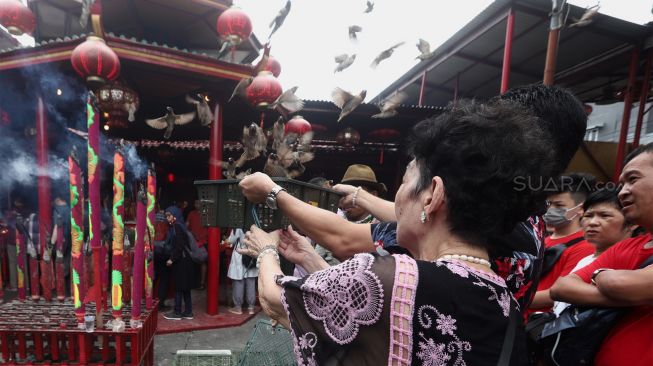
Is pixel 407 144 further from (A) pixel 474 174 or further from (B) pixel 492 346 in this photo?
(B) pixel 492 346

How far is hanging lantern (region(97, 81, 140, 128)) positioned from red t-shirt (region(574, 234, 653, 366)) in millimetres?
6024

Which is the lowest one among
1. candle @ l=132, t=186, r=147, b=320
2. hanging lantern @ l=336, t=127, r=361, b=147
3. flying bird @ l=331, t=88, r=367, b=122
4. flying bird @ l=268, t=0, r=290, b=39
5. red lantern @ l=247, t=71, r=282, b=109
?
candle @ l=132, t=186, r=147, b=320

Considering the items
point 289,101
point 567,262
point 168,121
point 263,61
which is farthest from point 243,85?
point 567,262

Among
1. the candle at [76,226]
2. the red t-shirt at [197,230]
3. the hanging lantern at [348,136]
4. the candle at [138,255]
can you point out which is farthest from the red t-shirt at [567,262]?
the hanging lantern at [348,136]

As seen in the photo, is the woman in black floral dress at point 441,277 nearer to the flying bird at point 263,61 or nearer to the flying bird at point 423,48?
the flying bird at point 263,61

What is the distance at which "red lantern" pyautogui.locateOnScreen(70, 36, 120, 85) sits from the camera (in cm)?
432

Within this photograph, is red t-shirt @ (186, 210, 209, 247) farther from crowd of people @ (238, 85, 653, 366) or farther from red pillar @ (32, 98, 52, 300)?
crowd of people @ (238, 85, 653, 366)

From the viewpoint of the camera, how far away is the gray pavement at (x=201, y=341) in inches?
187

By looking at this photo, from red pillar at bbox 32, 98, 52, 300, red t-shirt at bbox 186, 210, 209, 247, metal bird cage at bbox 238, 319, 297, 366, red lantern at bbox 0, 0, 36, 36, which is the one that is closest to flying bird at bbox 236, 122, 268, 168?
metal bird cage at bbox 238, 319, 297, 366

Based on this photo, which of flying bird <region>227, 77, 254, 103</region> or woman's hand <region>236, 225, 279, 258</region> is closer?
woman's hand <region>236, 225, 279, 258</region>

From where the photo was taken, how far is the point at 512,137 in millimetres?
1021

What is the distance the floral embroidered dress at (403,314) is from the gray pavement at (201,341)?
4.32 meters

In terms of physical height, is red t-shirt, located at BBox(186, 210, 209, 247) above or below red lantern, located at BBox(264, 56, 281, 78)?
below

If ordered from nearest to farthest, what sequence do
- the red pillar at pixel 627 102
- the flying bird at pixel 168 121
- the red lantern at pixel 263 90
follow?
the flying bird at pixel 168 121 < the red lantern at pixel 263 90 < the red pillar at pixel 627 102
